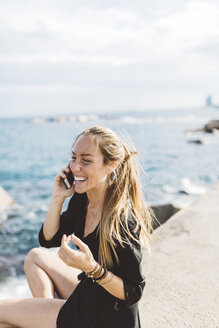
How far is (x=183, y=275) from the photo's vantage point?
3.75 metres

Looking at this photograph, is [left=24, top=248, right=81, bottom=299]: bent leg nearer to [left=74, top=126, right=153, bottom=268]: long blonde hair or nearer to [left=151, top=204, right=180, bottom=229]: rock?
[left=74, top=126, right=153, bottom=268]: long blonde hair

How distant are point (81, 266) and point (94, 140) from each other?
92 cm

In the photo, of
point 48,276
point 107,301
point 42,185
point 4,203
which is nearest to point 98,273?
point 107,301

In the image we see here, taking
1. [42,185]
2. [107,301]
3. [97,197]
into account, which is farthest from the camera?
[42,185]

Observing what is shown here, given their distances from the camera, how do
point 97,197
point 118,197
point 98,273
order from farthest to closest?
1. point 97,197
2. point 118,197
3. point 98,273

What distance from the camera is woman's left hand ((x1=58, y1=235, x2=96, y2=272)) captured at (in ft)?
6.19

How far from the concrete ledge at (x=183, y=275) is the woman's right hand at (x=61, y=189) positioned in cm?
137

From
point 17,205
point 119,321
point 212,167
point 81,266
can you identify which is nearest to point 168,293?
Answer: point 119,321

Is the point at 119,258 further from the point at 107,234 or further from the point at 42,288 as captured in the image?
the point at 42,288

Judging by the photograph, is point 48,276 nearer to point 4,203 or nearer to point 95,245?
point 95,245

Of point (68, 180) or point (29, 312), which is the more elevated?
point (68, 180)

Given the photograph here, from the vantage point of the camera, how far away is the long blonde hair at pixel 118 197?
2156 millimetres

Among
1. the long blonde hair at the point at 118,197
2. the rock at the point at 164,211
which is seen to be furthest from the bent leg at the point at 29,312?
the rock at the point at 164,211

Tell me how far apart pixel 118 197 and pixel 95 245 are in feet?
1.25
